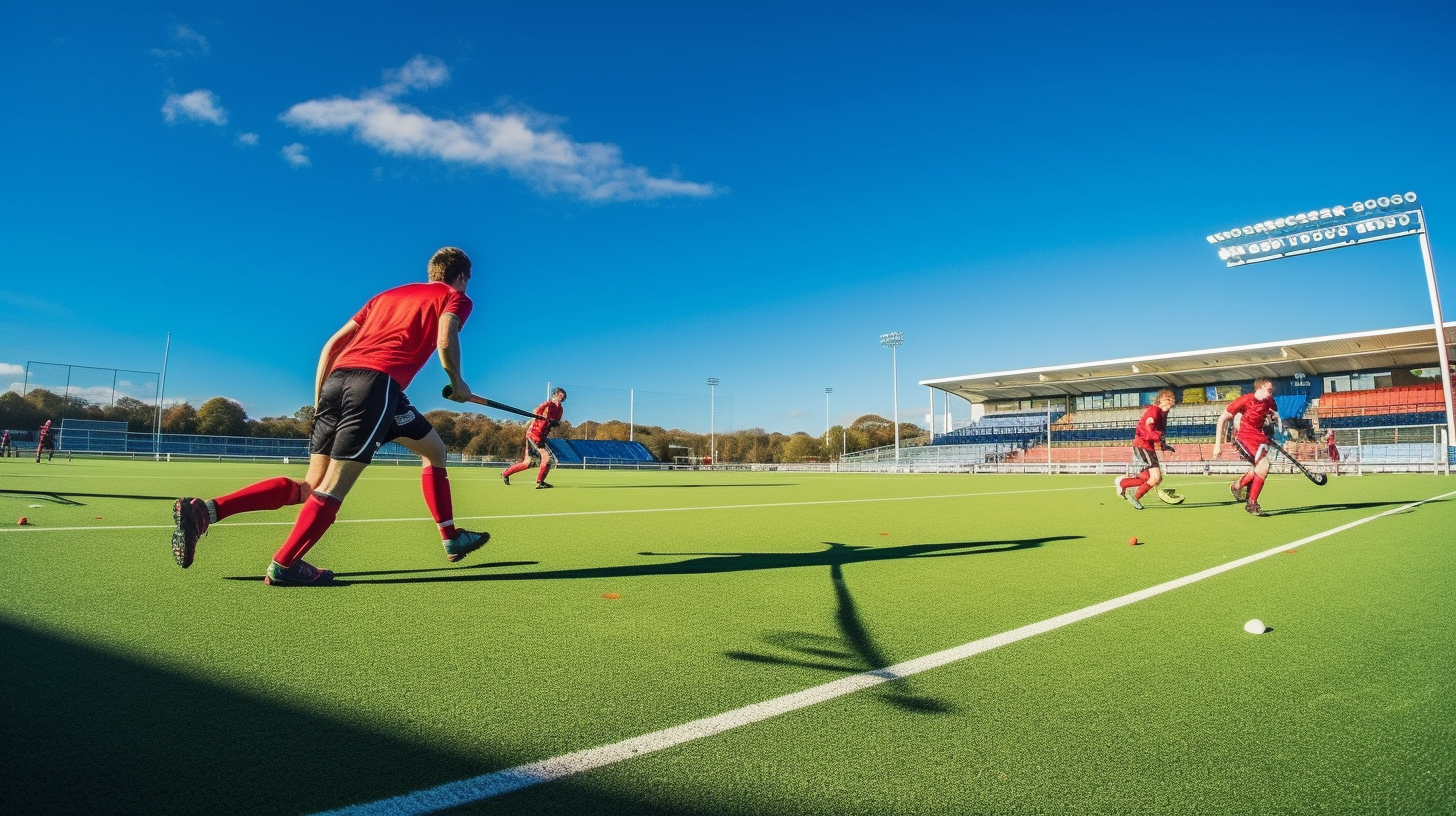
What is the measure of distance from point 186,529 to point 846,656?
3.46m

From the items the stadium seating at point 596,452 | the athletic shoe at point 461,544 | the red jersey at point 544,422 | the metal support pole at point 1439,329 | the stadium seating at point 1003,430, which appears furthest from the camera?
the stadium seating at point 1003,430

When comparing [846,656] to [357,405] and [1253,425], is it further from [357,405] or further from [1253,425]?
[1253,425]

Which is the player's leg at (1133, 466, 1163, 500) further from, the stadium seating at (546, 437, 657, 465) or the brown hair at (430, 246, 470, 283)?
the stadium seating at (546, 437, 657, 465)

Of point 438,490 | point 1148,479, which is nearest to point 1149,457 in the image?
point 1148,479

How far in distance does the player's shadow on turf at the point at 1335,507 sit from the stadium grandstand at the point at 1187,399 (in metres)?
25.6

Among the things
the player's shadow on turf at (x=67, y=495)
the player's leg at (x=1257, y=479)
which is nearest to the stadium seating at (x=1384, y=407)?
the player's leg at (x=1257, y=479)

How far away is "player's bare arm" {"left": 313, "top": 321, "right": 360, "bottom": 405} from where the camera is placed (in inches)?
170

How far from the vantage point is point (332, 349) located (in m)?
4.38

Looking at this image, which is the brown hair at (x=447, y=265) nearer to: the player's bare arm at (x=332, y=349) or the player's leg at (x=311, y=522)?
the player's bare arm at (x=332, y=349)

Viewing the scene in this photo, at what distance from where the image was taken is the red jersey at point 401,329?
4203 millimetres

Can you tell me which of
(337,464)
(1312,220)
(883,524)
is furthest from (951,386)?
(337,464)

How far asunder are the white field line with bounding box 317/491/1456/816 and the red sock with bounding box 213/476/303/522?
9.70ft

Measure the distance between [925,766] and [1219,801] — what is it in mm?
660

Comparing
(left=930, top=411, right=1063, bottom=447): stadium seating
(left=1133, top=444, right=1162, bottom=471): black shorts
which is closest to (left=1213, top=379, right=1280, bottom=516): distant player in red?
(left=1133, top=444, right=1162, bottom=471): black shorts
